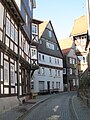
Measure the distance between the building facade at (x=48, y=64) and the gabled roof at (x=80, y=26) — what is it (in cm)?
473

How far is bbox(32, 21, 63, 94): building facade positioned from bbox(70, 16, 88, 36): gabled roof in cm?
473

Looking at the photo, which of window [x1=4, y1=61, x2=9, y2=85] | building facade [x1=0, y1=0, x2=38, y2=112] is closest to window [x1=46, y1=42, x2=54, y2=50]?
building facade [x1=0, y1=0, x2=38, y2=112]

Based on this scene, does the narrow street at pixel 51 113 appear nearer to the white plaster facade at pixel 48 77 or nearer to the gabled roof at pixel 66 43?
the white plaster facade at pixel 48 77

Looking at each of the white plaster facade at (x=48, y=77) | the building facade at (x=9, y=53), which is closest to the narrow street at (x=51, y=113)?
the building facade at (x=9, y=53)

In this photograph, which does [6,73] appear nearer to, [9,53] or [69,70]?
[9,53]

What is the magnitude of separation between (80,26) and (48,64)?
10694mm

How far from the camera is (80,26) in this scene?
57312 mm

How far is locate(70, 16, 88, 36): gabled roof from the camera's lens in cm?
5453

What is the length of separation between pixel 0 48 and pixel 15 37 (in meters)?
6.11

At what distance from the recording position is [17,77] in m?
22.2

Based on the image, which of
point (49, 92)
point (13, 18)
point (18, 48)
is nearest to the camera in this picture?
point (13, 18)

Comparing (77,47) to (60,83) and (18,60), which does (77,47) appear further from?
(18,60)

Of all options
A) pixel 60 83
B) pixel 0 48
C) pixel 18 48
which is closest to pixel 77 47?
pixel 60 83

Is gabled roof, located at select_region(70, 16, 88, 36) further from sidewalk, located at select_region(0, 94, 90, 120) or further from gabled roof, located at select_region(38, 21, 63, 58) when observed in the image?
sidewalk, located at select_region(0, 94, 90, 120)
